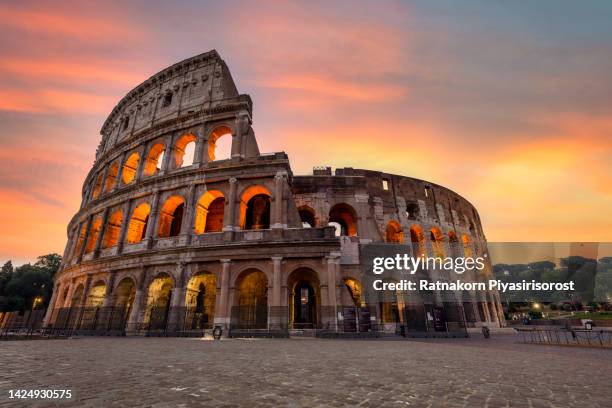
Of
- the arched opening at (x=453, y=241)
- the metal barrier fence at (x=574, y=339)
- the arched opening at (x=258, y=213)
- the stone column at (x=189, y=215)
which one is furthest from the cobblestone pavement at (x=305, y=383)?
the arched opening at (x=453, y=241)

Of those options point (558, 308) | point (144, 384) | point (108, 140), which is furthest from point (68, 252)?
point (558, 308)

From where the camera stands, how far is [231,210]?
59.2 feet

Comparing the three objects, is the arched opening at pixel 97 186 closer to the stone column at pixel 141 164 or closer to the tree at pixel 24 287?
the stone column at pixel 141 164

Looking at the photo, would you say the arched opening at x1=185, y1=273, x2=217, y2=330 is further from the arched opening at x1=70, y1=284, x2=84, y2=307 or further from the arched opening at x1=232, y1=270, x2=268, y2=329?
the arched opening at x1=70, y1=284, x2=84, y2=307

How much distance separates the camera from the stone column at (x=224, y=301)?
50.9 feet

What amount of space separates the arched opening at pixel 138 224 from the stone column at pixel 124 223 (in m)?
0.25

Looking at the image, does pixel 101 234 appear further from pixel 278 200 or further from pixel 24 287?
pixel 24 287

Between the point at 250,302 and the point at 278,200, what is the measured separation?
23.4ft

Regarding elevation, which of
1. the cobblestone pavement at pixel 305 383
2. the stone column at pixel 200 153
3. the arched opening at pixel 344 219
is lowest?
the cobblestone pavement at pixel 305 383

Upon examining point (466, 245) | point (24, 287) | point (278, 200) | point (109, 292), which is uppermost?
point (278, 200)

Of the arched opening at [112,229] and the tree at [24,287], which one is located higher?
the arched opening at [112,229]

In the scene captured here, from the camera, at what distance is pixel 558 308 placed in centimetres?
5453

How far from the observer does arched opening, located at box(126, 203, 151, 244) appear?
2052 centimetres

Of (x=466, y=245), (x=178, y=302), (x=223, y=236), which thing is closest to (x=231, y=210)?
(x=223, y=236)
